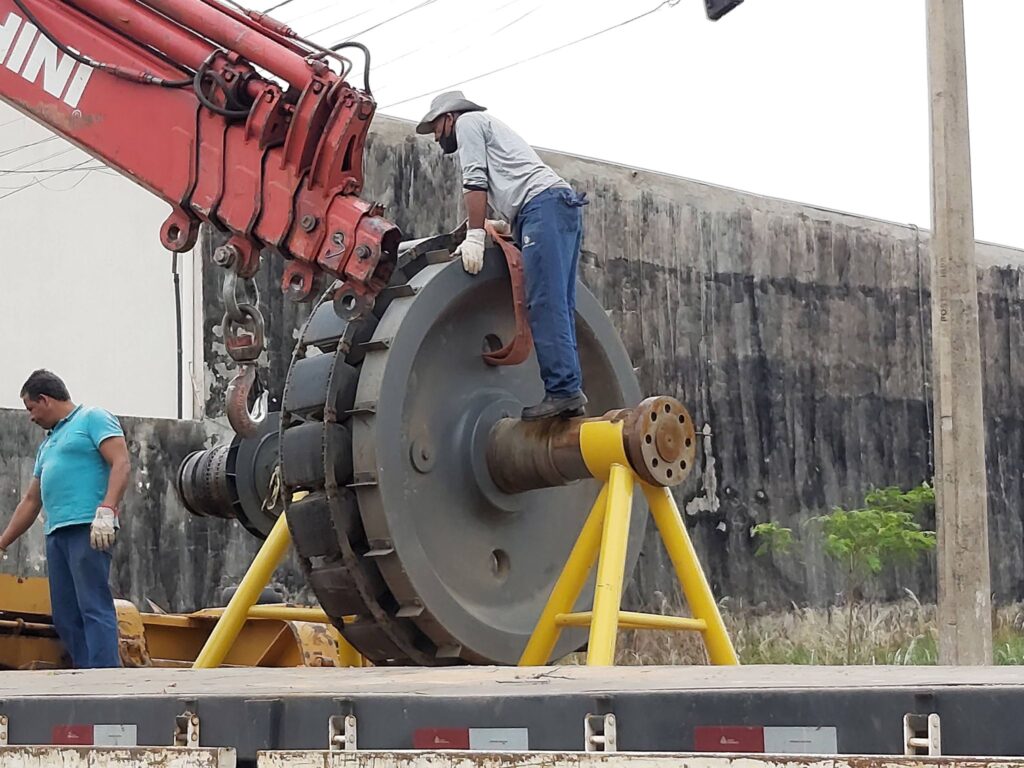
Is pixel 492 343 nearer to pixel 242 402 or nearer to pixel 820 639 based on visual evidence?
pixel 242 402

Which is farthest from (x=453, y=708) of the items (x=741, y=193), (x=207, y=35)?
(x=741, y=193)

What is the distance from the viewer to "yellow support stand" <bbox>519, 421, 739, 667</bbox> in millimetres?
5762

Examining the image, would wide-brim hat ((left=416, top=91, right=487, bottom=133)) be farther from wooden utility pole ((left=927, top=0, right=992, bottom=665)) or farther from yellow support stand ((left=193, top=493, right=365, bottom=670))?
wooden utility pole ((left=927, top=0, right=992, bottom=665))

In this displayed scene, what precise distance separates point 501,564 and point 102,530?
5.99 feet

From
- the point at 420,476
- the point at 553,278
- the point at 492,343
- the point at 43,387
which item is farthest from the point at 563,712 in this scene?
the point at 43,387

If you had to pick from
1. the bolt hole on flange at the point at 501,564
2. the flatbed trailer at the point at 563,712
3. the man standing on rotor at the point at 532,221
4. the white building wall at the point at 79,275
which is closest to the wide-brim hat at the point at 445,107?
the man standing on rotor at the point at 532,221

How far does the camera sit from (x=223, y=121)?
6.38 metres

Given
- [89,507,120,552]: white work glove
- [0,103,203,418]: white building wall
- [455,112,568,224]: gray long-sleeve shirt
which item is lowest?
[89,507,120,552]: white work glove

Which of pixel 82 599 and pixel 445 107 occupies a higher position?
pixel 445 107

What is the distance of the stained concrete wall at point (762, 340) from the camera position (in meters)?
14.1

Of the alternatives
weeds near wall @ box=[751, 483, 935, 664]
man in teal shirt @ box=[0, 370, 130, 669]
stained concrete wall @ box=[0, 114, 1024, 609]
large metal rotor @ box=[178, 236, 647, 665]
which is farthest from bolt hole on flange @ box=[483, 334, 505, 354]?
weeds near wall @ box=[751, 483, 935, 664]

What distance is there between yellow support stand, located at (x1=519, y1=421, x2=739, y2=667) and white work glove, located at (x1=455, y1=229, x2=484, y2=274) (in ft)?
2.41

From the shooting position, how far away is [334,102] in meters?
6.18

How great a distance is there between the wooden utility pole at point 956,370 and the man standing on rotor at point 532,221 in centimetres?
407
